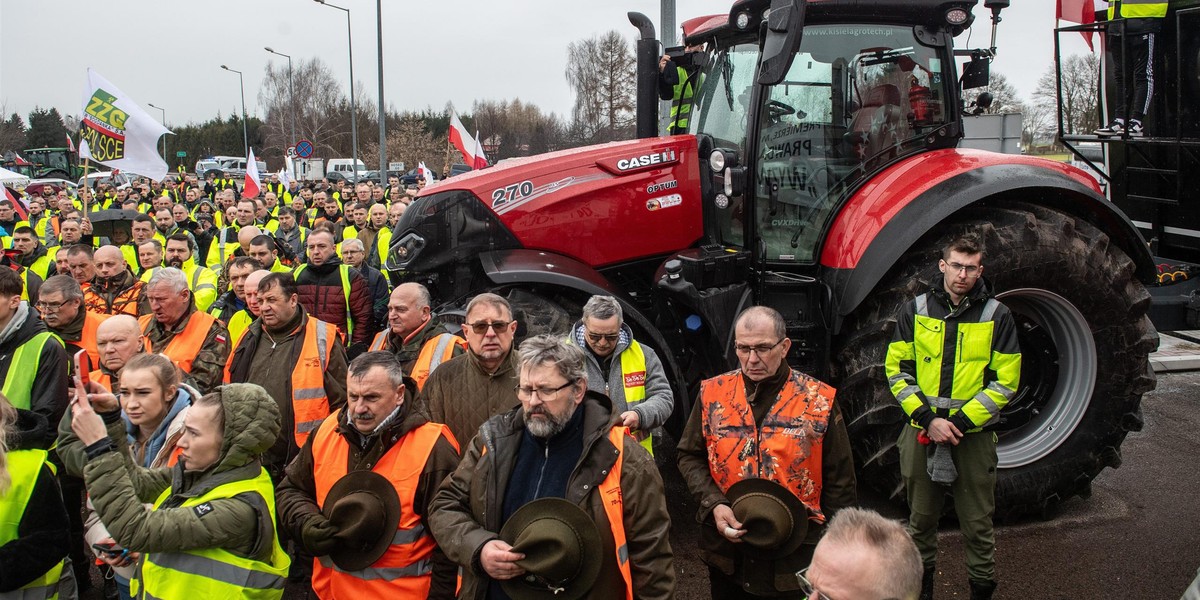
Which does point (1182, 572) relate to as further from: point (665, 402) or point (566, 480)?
point (566, 480)

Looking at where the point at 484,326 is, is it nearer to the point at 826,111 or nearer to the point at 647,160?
the point at 647,160

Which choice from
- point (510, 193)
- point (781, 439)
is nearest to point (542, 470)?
point (781, 439)

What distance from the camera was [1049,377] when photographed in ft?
16.1

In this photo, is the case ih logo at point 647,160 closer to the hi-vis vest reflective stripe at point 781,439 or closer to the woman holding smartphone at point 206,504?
the hi-vis vest reflective stripe at point 781,439

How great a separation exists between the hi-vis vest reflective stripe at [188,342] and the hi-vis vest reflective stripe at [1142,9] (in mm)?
5697

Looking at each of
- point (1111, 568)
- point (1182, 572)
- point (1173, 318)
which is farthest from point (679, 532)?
point (1173, 318)

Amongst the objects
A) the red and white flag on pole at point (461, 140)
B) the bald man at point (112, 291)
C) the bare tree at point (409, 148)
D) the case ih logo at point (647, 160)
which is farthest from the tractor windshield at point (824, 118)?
the bare tree at point (409, 148)

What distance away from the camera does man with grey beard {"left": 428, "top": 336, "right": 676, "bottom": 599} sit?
2643 millimetres

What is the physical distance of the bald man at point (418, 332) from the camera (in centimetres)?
421

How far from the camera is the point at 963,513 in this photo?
12.7 ft

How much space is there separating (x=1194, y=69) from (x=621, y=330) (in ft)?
12.9

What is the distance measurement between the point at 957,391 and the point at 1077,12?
3379 millimetres

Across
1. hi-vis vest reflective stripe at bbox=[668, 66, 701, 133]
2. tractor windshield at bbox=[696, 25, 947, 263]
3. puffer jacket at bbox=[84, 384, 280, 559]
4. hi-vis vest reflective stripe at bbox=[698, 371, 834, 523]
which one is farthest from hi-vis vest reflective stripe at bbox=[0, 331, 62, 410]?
hi-vis vest reflective stripe at bbox=[668, 66, 701, 133]

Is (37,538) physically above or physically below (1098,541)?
above
